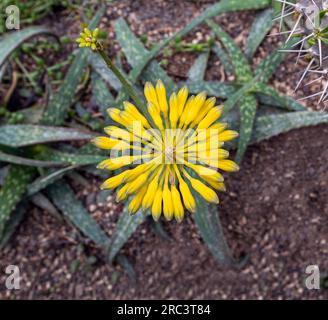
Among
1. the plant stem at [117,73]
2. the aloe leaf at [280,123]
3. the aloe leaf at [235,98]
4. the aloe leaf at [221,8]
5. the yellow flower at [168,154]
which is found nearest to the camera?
the plant stem at [117,73]

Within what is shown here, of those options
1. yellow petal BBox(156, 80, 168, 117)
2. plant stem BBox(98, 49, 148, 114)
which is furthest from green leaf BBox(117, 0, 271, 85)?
plant stem BBox(98, 49, 148, 114)

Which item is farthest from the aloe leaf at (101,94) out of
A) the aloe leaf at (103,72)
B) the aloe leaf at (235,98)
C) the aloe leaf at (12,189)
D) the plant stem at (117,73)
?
the plant stem at (117,73)

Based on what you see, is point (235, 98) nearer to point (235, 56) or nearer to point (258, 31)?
point (235, 56)

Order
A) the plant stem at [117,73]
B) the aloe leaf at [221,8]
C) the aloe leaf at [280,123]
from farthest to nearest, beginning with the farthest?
the aloe leaf at [221,8] < the aloe leaf at [280,123] < the plant stem at [117,73]

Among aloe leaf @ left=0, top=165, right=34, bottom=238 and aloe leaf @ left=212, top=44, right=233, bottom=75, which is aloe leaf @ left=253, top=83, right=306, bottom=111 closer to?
aloe leaf @ left=212, top=44, right=233, bottom=75

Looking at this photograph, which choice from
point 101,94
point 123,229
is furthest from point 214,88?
point 123,229

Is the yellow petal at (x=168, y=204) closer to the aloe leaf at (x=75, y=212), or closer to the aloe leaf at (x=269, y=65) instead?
the aloe leaf at (x=75, y=212)

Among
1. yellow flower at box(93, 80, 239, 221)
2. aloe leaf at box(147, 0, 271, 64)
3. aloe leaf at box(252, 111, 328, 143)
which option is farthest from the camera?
aloe leaf at box(147, 0, 271, 64)
